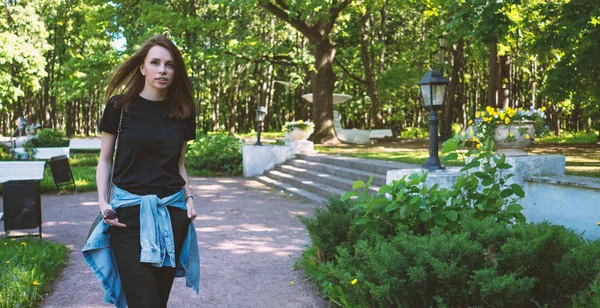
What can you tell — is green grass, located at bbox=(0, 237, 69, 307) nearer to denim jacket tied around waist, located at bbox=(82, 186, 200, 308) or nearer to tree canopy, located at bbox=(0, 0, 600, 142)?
denim jacket tied around waist, located at bbox=(82, 186, 200, 308)

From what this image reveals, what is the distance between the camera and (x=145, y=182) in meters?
2.67

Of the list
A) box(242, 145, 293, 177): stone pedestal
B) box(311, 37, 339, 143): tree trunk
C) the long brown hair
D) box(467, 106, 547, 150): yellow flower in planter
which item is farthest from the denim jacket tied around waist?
box(311, 37, 339, 143): tree trunk

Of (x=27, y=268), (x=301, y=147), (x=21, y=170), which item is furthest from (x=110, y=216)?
(x=301, y=147)

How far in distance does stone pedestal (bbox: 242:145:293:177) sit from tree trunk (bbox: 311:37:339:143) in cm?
522

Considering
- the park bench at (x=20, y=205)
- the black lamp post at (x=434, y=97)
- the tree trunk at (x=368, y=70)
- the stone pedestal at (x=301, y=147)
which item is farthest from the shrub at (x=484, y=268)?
the tree trunk at (x=368, y=70)

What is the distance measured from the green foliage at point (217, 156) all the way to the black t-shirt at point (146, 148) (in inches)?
543

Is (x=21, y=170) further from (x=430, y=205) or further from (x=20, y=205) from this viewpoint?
(x=430, y=205)

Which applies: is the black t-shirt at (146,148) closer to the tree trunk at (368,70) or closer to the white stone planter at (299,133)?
the white stone planter at (299,133)

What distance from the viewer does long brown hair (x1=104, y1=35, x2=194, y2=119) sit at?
281 centimetres

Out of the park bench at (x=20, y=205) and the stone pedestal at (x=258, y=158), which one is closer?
the park bench at (x=20, y=205)

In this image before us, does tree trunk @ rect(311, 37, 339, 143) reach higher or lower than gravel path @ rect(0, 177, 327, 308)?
higher

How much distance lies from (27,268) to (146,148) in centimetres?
324

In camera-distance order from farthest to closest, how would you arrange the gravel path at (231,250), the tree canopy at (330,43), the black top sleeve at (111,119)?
1. the tree canopy at (330,43)
2. the gravel path at (231,250)
3. the black top sleeve at (111,119)

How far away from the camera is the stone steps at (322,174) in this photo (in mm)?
11078
